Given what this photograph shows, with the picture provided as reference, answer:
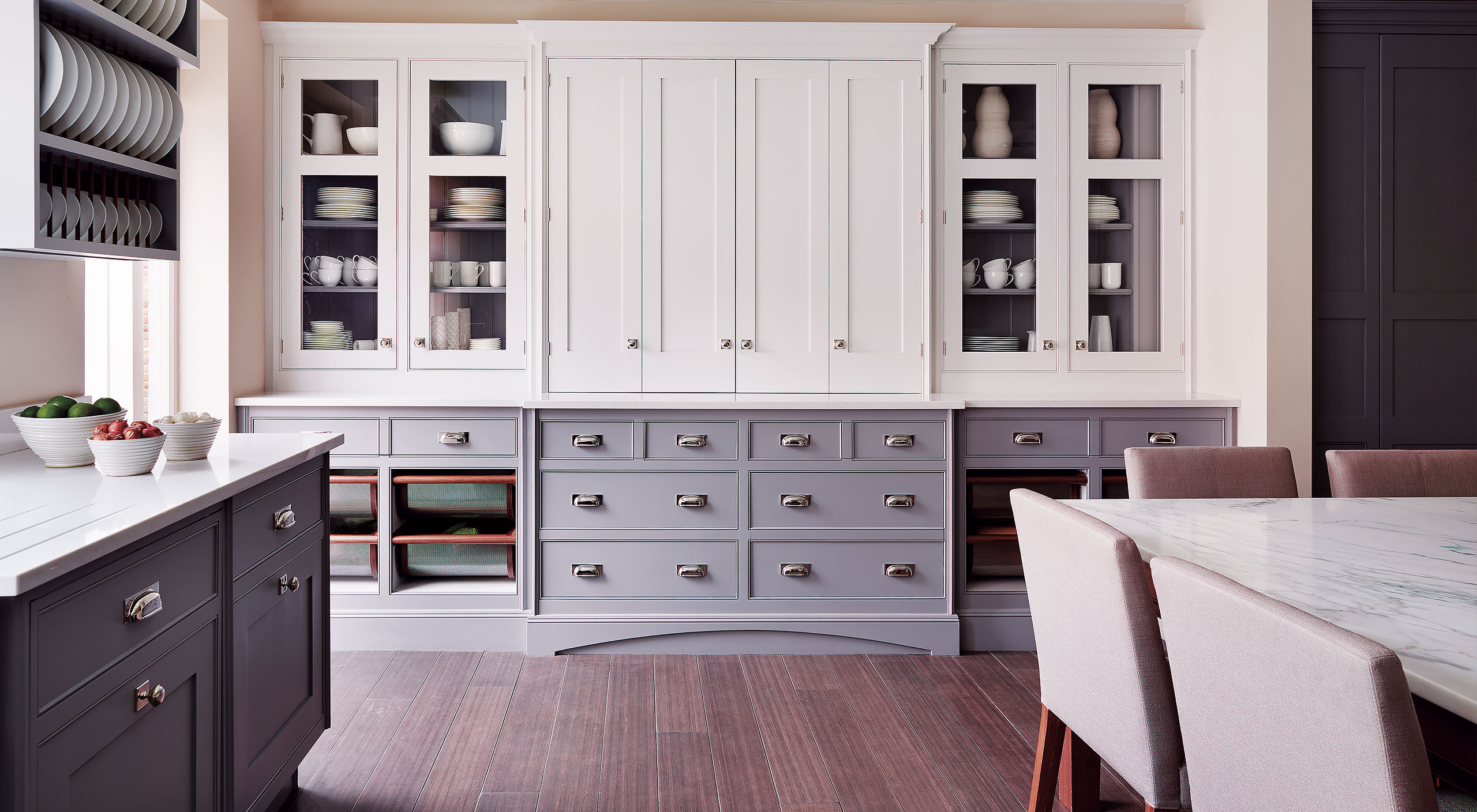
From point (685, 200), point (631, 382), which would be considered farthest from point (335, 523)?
point (685, 200)

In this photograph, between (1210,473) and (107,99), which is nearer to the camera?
(107,99)

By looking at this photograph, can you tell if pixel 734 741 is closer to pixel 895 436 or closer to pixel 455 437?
pixel 895 436

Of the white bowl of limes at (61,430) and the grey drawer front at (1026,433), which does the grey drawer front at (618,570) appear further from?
the white bowl of limes at (61,430)

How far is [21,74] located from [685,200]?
6.66 feet

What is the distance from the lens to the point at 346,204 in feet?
10.9

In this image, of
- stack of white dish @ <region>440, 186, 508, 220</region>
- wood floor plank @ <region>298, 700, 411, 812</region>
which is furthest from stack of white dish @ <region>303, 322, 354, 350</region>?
wood floor plank @ <region>298, 700, 411, 812</region>

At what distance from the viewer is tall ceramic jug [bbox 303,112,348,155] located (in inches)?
131

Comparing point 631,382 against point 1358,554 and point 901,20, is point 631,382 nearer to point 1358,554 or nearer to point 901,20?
→ point 901,20

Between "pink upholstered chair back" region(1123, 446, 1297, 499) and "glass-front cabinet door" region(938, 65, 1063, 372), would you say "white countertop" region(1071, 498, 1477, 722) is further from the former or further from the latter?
"glass-front cabinet door" region(938, 65, 1063, 372)

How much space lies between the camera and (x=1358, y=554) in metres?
1.52

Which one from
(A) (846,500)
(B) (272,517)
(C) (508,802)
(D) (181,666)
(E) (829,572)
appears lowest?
(C) (508,802)

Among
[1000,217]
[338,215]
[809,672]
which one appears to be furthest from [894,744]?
[338,215]

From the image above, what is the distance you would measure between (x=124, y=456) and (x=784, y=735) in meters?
1.81

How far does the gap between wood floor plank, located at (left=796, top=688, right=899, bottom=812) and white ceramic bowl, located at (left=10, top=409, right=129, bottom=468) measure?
1941mm
